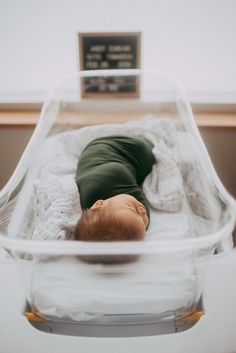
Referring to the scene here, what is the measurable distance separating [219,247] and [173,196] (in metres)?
0.21

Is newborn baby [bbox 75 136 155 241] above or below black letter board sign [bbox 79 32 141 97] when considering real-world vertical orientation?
below

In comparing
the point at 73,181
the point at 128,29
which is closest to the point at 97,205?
the point at 73,181

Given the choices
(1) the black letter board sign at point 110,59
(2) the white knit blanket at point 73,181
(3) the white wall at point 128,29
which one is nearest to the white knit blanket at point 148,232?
(2) the white knit blanket at point 73,181

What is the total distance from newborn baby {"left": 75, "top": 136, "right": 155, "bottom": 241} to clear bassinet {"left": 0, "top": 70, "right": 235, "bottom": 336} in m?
0.05

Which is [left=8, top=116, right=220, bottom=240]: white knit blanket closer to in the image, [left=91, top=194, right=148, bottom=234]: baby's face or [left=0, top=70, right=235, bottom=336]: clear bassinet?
[left=0, top=70, right=235, bottom=336]: clear bassinet

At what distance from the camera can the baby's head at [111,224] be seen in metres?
0.75

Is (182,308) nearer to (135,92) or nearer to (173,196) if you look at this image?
(173,196)

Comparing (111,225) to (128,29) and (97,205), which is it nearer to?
(97,205)

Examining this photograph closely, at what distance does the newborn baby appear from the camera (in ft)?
2.50

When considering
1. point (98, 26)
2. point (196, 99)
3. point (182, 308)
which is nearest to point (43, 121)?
point (98, 26)

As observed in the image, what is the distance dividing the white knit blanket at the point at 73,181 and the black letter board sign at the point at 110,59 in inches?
6.1

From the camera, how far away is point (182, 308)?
0.71m

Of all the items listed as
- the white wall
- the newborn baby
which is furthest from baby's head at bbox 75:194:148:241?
the white wall

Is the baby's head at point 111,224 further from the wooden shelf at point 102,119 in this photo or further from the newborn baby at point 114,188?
the wooden shelf at point 102,119
